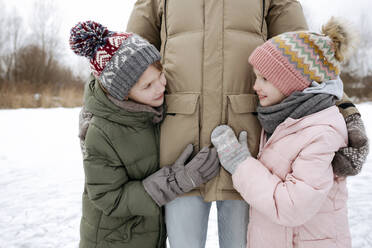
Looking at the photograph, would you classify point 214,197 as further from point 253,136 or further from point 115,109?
point 115,109

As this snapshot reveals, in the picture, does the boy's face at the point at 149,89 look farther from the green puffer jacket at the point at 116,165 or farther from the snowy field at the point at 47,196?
the snowy field at the point at 47,196

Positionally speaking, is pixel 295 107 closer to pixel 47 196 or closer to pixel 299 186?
pixel 299 186

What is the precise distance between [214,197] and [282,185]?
1.04ft

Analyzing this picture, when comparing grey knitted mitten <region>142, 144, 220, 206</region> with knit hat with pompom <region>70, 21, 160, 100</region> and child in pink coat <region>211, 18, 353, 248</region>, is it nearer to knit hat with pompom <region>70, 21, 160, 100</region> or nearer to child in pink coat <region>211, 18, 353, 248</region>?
child in pink coat <region>211, 18, 353, 248</region>

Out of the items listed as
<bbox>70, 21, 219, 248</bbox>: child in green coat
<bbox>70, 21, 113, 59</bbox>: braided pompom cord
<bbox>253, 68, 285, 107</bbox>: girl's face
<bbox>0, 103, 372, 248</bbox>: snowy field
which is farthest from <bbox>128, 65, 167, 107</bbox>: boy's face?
<bbox>0, 103, 372, 248</bbox>: snowy field

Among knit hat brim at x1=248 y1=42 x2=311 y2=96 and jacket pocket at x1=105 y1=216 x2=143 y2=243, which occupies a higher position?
knit hat brim at x1=248 y1=42 x2=311 y2=96

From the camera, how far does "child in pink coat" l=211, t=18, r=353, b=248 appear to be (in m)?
1.01

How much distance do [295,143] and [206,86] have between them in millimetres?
464

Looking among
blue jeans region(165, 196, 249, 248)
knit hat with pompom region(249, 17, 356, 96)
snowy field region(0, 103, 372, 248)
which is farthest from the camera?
snowy field region(0, 103, 372, 248)

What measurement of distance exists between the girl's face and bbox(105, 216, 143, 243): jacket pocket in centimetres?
85

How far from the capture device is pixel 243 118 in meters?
1.22

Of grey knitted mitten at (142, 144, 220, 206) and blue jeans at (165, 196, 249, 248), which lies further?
blue jeans at (165, 196, 249, 248)

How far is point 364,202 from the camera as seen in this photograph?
9.66ft

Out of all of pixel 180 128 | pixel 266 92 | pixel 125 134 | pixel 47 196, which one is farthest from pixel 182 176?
pixel 47 196
